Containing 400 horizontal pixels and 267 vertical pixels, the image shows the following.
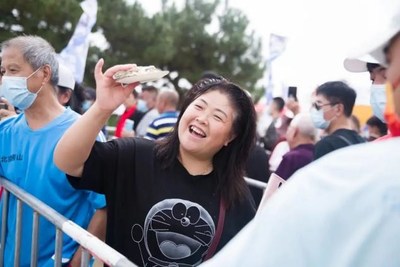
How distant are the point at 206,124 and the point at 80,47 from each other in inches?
175

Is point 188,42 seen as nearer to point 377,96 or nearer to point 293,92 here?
point 293,92

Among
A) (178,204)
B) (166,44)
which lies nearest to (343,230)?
(178,204)

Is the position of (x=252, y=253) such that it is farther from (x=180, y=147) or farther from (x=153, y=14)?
(x=153, y=14)

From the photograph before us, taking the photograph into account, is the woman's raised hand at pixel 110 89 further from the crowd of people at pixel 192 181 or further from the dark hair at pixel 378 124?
the dark hair at pixel 378 124

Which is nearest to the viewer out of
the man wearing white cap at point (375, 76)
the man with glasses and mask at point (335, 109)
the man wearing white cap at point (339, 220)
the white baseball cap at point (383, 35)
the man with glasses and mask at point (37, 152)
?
the man wearing white cap at point (339, 220)

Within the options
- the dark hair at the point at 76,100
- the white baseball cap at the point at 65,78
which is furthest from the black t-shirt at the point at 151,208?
the dark hair at the point at 76,100

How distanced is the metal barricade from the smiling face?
Result: 60cm

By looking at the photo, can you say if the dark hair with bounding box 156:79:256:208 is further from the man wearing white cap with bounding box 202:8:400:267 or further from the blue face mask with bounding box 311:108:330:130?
the blue face mask with bounding box 311:108:330:130

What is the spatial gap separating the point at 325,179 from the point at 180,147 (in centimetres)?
146

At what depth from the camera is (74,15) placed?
1100 centimetres

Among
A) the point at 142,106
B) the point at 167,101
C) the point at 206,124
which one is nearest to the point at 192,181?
the point at 206,124

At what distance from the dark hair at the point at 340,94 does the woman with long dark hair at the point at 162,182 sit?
199 centimetres

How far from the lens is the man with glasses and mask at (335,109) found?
12.1 ft

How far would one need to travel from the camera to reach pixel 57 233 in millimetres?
1973
